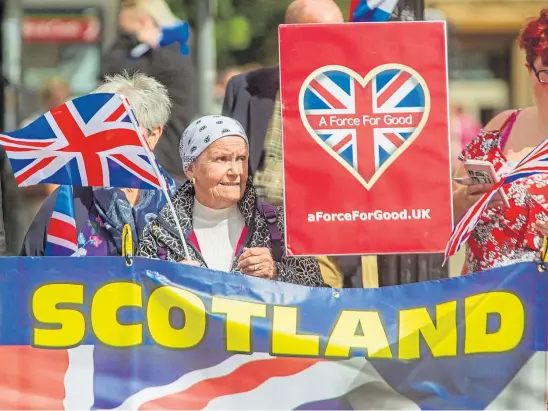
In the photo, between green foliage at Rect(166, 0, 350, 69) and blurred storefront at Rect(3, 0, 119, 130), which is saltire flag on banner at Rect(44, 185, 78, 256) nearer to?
green foliage at Rect(166, 0, 350, 69)

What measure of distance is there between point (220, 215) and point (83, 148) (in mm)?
577

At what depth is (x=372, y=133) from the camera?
5.05 meters

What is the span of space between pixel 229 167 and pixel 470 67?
44.8 ft

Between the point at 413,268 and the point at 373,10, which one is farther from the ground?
the point at 373,10

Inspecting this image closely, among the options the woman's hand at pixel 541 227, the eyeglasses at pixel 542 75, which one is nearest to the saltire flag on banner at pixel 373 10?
the eyeglasses at pixel 542 75

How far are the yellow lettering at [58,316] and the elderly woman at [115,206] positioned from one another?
0.56 m

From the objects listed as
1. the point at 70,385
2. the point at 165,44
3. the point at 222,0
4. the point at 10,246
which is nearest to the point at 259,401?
the point at 70,385

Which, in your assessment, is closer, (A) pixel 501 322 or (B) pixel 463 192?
(A) pixel 501 322

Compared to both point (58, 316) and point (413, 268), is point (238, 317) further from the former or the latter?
point (413, 268)

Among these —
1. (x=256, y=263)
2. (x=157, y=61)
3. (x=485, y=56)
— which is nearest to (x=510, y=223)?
(x=256, y=263)

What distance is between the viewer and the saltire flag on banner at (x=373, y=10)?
5.52m

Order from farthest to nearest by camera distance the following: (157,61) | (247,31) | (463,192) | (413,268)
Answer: (247,31)
(157,61)
(413,268)
(463,192)

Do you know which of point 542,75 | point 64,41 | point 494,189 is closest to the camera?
point 494,189

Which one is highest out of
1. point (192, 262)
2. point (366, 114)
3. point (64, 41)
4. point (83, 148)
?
point (64, 41)
